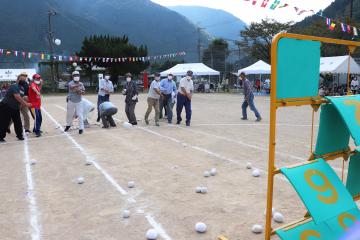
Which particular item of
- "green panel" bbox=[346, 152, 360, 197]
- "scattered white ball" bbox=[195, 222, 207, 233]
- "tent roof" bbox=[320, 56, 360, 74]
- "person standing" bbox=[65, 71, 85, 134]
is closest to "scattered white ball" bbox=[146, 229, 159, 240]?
"scattered white ball" bbox=[195, 222, 207, 233]

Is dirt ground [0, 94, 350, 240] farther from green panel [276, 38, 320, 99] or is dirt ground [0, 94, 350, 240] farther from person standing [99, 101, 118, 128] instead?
green panel [276, 38, 320, 99]

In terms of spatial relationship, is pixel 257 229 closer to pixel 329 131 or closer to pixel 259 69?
pixel 329 131

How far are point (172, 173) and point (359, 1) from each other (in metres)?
54.1

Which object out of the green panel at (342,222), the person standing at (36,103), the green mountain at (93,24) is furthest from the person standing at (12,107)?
the green mountain at (93,24)

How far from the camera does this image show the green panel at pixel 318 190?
9.42ft

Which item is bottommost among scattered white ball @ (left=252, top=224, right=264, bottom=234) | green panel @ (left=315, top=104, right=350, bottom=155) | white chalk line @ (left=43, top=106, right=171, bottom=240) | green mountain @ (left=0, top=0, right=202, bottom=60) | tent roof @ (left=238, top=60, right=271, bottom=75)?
white chalk line @ (left=43, top=106, right=171, bottom=240)

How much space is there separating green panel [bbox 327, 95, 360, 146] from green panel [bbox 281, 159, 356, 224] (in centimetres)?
36

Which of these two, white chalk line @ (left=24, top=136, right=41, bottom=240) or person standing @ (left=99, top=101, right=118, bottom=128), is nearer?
white chalk line @ (left=24, top=136, right=41, bottom=240)

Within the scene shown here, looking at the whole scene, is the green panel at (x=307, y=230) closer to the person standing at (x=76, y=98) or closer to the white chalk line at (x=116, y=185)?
the white chalk line at (x=116, y=185)

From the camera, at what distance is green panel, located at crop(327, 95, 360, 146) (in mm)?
3137

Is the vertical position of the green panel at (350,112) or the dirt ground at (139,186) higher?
the green panel at (350,112)

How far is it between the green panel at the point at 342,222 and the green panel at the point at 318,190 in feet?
0.49

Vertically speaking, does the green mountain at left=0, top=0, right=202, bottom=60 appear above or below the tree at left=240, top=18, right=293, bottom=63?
above

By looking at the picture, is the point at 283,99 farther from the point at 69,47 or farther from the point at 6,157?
the point at 69,47
